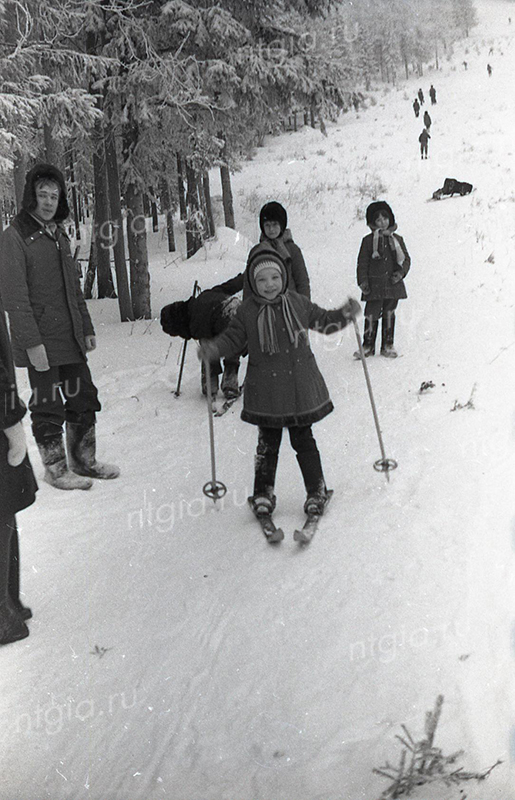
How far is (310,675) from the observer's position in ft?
9.22

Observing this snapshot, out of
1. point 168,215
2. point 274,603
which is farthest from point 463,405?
point 168,215

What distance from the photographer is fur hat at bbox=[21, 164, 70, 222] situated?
4289mm

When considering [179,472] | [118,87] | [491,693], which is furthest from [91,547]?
[118,87]

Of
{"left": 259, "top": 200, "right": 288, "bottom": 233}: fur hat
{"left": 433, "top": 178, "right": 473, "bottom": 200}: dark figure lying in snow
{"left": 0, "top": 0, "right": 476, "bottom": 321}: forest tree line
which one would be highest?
{"left": 0, "top": 0, "right": 476, "bottom": 321}: forest tree line

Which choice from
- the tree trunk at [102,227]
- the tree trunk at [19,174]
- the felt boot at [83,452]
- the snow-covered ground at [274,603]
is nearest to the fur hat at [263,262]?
the snow-covered ground at [274,603]

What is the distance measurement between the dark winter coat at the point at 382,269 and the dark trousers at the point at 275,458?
3916 mm

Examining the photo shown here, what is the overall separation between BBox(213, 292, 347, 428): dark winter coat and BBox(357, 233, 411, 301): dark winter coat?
372 cm

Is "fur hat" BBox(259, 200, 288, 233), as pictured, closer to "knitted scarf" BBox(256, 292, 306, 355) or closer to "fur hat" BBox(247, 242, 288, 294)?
"fur hat" BBox(247, 242, 288, 294)

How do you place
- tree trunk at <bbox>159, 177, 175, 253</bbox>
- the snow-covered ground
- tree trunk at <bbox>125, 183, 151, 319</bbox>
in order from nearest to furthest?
the snow-covered ground, tree trunk at <bbox>125, 183, 151, 319</bbox>, tree trunk at <bbox>159, 177, 175, 253</bbox>

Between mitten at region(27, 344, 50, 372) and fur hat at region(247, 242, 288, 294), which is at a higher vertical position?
fur hat at region(247, 242, 288, 294)

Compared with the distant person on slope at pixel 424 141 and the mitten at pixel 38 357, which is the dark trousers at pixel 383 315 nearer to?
the mitten at pixel 38 357


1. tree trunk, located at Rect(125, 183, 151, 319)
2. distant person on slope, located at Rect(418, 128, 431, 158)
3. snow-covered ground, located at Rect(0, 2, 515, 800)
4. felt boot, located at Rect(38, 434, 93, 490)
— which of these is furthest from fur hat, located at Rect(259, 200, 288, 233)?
distant person on slope, located at Rect(418, 128, 431, 158)

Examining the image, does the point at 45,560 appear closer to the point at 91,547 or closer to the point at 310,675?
the point at 91,547

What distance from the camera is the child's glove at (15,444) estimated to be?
284cm
